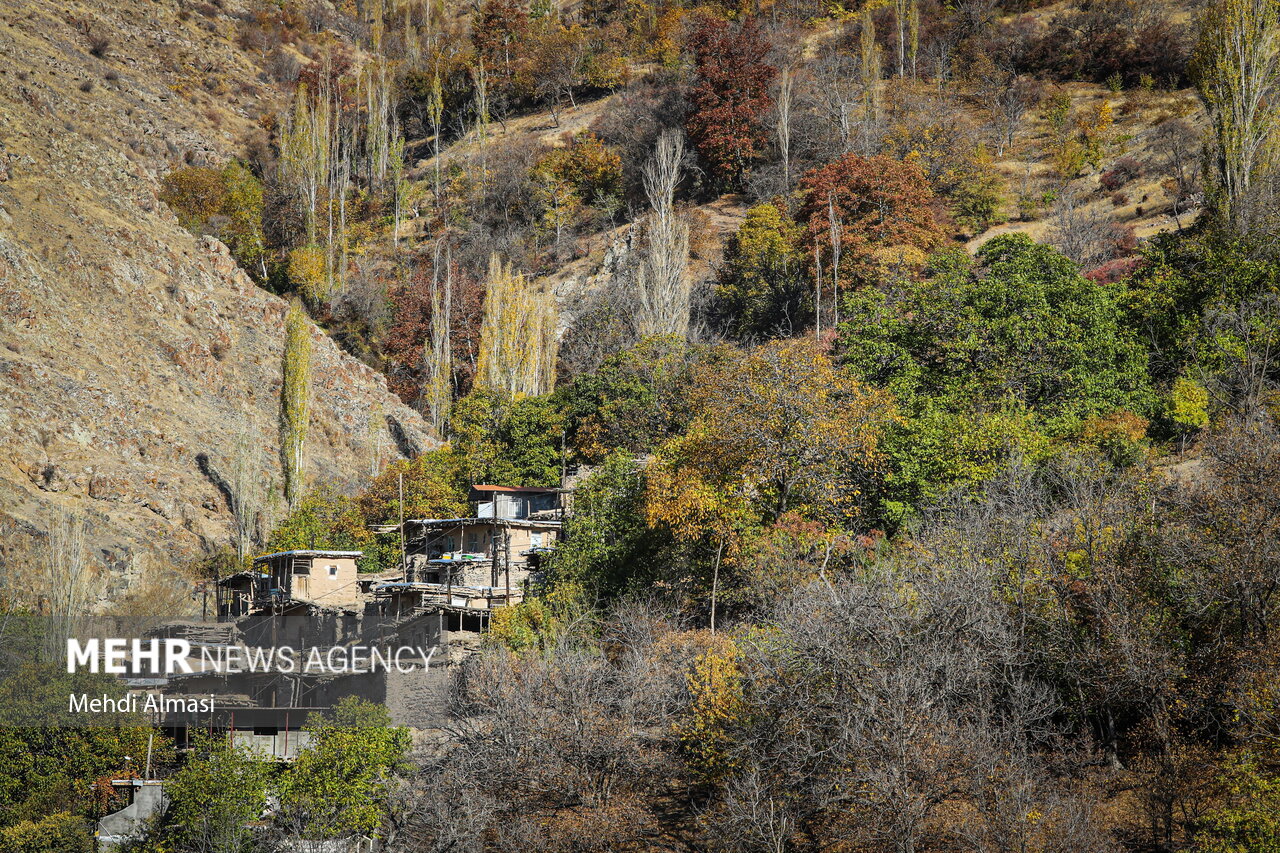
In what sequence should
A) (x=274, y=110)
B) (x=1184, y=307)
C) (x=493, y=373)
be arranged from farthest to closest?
(x=274, y=110)
(x=493, y=373)
(x=1184, y=307)

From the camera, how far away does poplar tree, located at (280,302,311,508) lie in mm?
43656

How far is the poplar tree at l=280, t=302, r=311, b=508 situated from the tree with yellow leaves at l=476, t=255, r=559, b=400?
7860 mm

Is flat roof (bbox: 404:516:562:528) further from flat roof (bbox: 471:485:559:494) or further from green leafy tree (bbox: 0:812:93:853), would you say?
green leafy tree (bbox: 0:812:93:853)

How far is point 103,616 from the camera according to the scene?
35.3 m

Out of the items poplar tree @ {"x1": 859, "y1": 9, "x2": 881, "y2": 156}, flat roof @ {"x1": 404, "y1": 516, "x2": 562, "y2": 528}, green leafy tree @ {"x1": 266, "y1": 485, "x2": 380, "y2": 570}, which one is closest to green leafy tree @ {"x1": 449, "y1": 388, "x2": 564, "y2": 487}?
flat roof @ {"x1": 404, "y1": 516, "x2": 562, "y2": 528}

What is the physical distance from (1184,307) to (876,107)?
98.0 ft

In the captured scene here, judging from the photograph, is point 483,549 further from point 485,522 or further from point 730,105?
point 730,105

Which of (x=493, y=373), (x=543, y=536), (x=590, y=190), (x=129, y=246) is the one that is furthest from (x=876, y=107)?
(x=129, y=246)

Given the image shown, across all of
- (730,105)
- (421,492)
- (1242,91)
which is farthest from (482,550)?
(730,105)

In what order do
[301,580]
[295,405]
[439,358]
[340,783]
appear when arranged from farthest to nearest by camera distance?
[439,358]
[295,405]
[301,580]
[340,783]

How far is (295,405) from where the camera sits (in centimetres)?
4506

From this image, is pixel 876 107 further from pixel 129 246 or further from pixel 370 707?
pixel 370 707

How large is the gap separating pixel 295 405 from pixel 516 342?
10.4 m

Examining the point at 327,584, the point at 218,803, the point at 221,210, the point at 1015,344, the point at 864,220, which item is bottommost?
the point at 218,803
